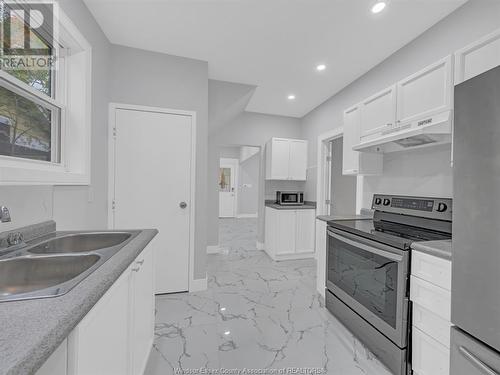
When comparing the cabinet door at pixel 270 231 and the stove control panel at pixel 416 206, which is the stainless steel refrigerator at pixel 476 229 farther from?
the cabinet door at pixel 270 231

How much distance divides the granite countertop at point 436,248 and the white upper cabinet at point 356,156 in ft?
3.62

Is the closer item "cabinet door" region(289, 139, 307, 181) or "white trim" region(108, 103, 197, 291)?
"white trim" region(108, 103, 197, 291)

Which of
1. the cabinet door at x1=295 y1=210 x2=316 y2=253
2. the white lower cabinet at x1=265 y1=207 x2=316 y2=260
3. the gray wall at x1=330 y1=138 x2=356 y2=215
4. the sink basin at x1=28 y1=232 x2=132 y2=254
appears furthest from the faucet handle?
the gray wall at x1=330 y1=138 x2=356 y2=215

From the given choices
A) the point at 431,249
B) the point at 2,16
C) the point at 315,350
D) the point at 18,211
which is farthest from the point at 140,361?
the point at 2,16

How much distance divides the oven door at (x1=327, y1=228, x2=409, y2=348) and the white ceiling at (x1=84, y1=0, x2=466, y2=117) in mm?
1804

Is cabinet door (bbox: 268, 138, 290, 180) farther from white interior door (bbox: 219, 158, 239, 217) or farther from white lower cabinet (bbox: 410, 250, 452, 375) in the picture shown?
white interior door (bbox: 219, 158, 239, 217)

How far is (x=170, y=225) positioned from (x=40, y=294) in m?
1.83

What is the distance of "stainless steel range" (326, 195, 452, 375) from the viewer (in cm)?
139

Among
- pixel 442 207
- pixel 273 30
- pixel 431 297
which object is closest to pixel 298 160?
pixel 273 30

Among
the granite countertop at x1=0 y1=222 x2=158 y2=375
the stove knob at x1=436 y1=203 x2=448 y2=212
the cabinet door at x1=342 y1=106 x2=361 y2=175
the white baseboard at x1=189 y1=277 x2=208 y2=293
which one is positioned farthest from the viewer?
the white baseboard at x1=189 y1=277 x2=208 y2=293

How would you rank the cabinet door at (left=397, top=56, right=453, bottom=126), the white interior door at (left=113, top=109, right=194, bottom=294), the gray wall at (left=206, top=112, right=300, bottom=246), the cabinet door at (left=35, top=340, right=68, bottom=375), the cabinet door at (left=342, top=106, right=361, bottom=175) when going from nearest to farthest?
the cabinet door at (left=35, top=340, right=68, bottom=375)
the cabinet door at (left=397, top=56, right=453, bottom=126)
the cabinet door at (left=342, top=106, right=361, bottom=175)
the white interior door at (left=113, top=109, right=194, bottom=294)
the gray wall at (left=206, top=112, right=300, bottom=246)

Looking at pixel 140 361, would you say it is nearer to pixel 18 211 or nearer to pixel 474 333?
pixel 18 211

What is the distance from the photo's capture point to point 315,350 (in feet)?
5.37

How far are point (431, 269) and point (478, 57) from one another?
1.25 m
